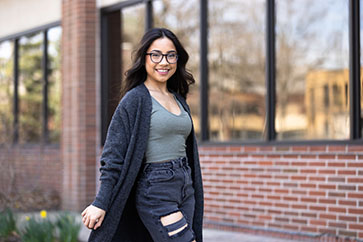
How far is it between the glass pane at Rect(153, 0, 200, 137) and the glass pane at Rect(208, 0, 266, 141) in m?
0.24

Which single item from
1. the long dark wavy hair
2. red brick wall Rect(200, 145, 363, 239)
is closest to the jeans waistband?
the long dark wavy hair

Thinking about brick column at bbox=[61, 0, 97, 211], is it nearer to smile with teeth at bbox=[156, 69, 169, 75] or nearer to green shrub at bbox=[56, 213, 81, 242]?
green shrub at bbox=[56, 213, 81, 242]

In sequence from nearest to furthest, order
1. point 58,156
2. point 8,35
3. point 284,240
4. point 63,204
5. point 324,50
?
point 284,240 < point 324,50 < point 63,204 < point 58,156 < point 8,35

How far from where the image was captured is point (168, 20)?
8.48m

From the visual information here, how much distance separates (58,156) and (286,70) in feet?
14.0

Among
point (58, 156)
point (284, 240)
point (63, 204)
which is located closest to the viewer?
point (284, 240)

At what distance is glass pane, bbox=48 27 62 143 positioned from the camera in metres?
10.3

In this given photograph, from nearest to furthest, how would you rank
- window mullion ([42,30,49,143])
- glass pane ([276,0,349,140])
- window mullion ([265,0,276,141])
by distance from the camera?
window mullion ([265,0,276,141])
glass pane ([276,0,349,140])
window mullion ([42,30,49,143])

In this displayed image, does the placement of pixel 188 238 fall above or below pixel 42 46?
below

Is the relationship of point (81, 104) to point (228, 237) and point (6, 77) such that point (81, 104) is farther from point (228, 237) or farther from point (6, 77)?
point (6, 77)

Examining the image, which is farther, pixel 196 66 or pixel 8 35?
pixel 8 35

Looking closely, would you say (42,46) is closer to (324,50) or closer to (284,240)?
(324,50)

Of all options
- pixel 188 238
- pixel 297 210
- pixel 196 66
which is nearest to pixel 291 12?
pixel 196 66

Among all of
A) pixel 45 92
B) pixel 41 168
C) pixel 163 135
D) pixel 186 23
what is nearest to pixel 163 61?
pixel 163 135
